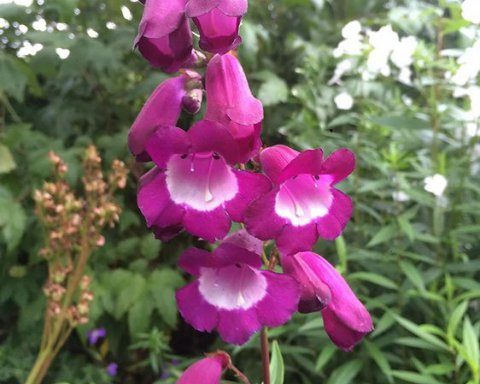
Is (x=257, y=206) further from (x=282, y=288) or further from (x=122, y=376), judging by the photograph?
(x=122, y=376)

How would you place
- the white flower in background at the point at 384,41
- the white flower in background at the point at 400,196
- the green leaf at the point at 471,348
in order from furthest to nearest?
the white flower in background at the point at 384,41 → the white flower in background at the point at 400,196 → the green leaf at the point at 471,348

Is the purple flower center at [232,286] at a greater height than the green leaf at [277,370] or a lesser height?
greater

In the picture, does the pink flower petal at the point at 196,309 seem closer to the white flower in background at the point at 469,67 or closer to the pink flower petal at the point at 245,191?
the pink flower petal at the point at 245,191

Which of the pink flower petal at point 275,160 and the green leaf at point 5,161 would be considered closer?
the pink flower petal at point 275,160

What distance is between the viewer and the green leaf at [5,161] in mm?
1588

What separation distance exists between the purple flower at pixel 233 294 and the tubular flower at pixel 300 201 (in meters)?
0.05

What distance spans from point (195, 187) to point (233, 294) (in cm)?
12

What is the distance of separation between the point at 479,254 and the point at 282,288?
114 cm

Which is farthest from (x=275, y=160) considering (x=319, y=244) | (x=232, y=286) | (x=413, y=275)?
(x=319, y=244)


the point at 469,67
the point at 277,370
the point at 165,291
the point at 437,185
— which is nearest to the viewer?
the point at 277,370

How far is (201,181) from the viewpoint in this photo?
0.60m

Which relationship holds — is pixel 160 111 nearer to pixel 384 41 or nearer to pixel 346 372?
pixel 346 372

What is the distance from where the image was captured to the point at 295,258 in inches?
24.4

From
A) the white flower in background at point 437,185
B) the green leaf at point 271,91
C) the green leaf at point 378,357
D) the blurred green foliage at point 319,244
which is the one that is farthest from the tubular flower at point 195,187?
the green leaf at point 271,91
